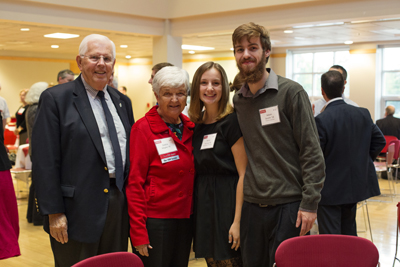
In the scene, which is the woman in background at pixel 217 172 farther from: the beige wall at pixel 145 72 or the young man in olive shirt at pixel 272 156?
the beige wall at pixel 145 72

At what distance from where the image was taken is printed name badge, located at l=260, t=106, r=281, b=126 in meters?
2.18

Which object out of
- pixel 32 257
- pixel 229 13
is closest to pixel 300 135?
pixel 32 257

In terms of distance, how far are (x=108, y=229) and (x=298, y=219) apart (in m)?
1.02

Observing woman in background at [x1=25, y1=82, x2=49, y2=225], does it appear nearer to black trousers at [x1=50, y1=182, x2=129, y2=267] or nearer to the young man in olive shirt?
black trousers at [x1=50, y1=182, x2=129, y2=267]

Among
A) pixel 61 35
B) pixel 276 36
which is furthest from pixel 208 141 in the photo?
pixel 276 36

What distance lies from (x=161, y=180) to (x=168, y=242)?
36 cm

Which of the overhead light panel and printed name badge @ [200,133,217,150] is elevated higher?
the overhead light panel

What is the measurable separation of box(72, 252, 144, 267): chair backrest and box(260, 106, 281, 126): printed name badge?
978 mm

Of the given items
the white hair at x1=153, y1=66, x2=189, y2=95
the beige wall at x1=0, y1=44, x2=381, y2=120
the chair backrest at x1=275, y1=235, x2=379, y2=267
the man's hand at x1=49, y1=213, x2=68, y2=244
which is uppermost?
the beige wall at x1=0, y1=44, x2=381, y2=120

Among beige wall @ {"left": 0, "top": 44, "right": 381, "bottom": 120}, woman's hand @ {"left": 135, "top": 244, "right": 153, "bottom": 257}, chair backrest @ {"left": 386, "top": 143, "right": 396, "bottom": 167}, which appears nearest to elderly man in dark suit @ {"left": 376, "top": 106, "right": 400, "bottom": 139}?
chair backrest @ {"left": 386, "top": 143, "right": 396, "bottom": 167}

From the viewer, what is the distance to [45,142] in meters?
2.05

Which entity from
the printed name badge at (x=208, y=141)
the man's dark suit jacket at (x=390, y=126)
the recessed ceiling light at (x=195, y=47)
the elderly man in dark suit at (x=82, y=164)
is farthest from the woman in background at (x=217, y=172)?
the recessed ceiling light at (x=195, y=47)

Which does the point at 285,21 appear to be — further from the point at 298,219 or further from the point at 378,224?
the point at 298,219

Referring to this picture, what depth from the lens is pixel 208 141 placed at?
7.75ft
